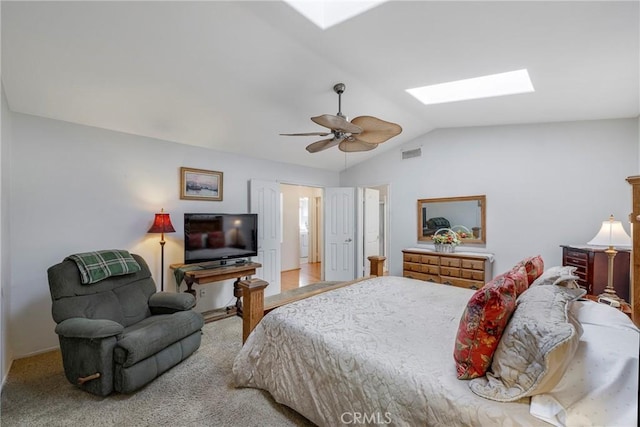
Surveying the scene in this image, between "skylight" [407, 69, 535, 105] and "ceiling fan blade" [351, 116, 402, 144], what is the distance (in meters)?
0.86

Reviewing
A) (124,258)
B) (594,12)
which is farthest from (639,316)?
(124,258)

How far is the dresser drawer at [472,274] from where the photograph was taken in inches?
152

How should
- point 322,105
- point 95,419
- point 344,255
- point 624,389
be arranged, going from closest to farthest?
point 624,389 → point 95,419 → point 322,105 → point 344,255

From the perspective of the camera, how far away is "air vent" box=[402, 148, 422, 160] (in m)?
4.81

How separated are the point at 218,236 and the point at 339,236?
2569 mm

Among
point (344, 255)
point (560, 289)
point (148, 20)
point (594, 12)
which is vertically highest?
point (148, 20)

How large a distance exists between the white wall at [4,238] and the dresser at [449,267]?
4755mm

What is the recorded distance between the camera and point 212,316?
3.61m

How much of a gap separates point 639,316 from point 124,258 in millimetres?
3732

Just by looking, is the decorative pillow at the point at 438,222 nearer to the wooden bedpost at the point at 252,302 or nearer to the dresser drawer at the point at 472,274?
the dresser drawer at the point at 472,274

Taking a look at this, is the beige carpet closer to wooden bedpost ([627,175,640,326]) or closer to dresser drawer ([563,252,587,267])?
wooden bedpost ([627,175,640,326])

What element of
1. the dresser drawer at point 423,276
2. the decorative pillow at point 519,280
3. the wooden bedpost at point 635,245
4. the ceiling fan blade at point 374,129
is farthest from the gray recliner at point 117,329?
the dresser drawer at point 423,276

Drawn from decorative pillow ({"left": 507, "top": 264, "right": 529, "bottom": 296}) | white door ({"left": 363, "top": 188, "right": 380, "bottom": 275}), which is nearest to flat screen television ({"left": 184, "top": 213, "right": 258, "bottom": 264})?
white door ({"left": 363, "top": 188, "right": 380, "bottom": 275})

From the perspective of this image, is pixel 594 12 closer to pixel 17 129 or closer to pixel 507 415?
pixel 507 415
